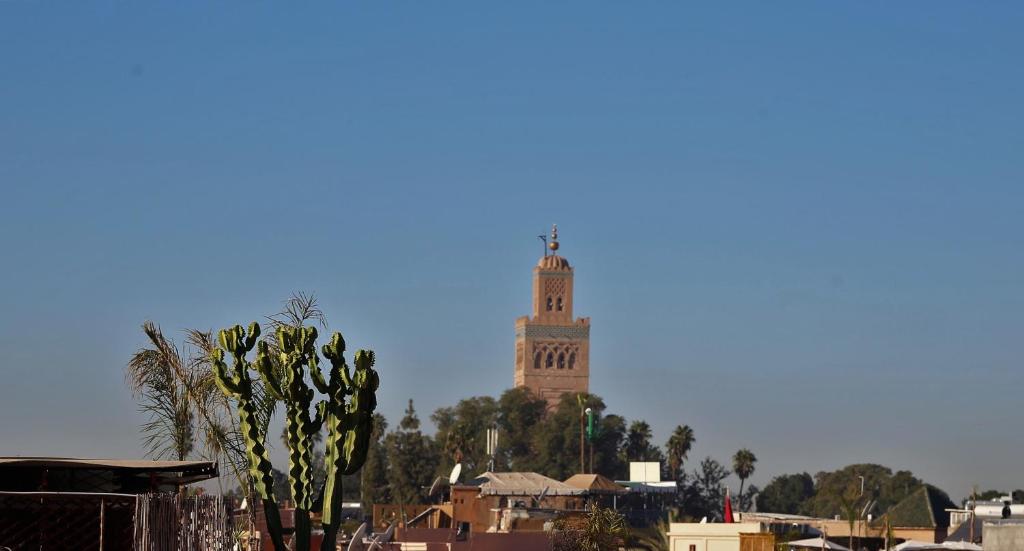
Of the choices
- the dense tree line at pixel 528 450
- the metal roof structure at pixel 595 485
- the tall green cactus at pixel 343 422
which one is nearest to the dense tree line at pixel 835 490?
the dense tree line at pixel 528 450

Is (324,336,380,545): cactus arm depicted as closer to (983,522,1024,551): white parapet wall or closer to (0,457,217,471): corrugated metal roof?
(0,457,217,471): corrugated metal roof

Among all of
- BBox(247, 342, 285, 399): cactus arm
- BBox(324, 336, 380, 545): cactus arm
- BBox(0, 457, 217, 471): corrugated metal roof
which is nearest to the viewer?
BBox(0, 457, 217, 471): corrugated metal roof

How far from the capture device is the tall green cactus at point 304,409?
1054 inches

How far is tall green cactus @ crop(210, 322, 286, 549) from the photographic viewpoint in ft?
87.1

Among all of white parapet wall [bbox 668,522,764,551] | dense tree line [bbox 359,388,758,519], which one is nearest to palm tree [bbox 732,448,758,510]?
dense tree line [bbox 359,388,758,519]

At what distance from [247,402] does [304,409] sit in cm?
101

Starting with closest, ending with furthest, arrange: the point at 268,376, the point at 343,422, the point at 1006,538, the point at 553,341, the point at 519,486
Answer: the point at 1006,538, the point at 268,376, the point at 343,422, the point at 519,486, the point at 553,341

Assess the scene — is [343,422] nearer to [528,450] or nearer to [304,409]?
[304,409]

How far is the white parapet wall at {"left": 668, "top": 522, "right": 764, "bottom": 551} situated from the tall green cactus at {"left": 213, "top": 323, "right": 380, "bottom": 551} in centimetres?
3084

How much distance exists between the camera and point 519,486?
8606 centimetres

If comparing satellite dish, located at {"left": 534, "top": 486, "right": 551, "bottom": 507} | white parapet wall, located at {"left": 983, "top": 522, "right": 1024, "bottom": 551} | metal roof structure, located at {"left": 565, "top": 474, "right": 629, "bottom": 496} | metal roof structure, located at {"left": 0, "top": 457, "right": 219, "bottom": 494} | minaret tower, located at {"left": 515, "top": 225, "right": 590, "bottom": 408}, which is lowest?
white parapet wall, located at {"left": 983, "top": 522, "right": 1024, "bottom": 551}

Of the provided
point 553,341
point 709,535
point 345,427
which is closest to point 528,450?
point 553,341

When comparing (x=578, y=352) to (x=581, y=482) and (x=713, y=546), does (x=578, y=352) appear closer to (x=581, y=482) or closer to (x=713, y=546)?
(x=581, y=482)

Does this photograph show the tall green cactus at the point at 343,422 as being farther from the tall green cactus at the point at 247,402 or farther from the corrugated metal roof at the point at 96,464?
the corrugated metal roof at the point at 96,464
